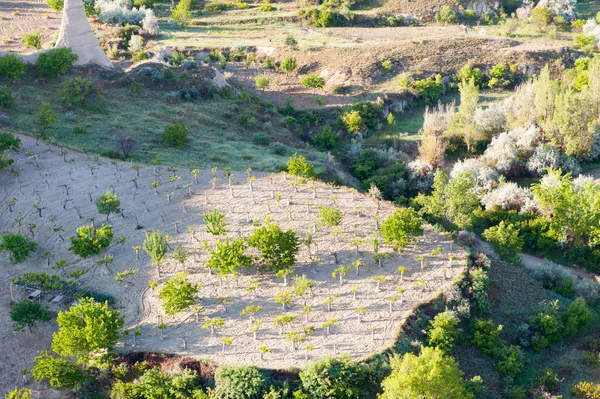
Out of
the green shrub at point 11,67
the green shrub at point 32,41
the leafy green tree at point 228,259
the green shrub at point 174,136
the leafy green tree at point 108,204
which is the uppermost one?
the green shrub at point 32,41

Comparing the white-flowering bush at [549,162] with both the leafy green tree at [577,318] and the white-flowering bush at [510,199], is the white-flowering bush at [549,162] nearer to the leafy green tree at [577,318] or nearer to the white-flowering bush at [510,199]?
the white-flowering bush at [510,199]

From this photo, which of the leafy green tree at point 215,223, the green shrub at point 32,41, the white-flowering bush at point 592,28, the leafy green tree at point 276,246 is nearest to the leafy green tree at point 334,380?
the leafy green tree at point 276,246

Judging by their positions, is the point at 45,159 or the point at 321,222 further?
the point at 45,159

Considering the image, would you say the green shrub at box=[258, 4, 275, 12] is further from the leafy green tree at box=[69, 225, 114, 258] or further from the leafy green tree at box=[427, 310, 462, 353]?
the leafy green tree at box=[427, 310, 462, 353]

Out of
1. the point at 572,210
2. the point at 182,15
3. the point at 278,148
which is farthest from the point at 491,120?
the point at 182,15

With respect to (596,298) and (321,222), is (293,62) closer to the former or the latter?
(321,222)

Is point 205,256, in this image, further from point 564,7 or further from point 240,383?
point 564,7

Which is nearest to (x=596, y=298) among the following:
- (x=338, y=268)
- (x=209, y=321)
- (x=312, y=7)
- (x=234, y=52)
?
(x=338, y=268)
